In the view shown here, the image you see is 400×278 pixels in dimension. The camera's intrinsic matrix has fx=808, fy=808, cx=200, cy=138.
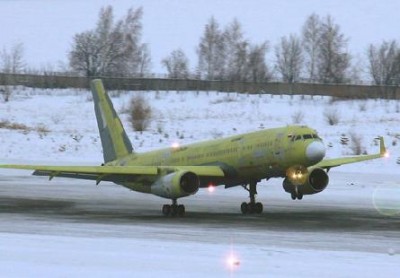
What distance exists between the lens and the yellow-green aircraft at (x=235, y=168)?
26.6 meters

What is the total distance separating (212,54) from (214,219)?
102m

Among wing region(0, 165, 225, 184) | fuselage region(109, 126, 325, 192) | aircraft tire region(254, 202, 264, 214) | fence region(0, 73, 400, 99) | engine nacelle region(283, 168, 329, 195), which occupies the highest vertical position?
fence region(0, 73, 400, 99)

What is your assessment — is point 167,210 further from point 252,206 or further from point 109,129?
point 109,129

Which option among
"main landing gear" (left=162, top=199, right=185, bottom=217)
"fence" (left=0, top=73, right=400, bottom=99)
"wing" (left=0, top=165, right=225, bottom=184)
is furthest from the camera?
"fence" (left=0, top=73, right=400, bottom=99)

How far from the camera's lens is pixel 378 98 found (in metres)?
83.9

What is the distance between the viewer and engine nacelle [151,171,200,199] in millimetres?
26344

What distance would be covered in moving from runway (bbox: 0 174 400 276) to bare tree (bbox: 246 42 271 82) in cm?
7767

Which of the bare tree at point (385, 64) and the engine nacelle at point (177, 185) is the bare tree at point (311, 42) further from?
the engine nacelle at point (177, 185)

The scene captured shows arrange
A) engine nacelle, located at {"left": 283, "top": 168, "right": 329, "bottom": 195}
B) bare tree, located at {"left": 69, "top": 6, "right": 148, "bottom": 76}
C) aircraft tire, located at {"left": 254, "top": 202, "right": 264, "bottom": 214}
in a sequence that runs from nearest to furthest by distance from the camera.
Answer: engine nacelle, located at {"left": 283, "top": 168, "right": 329, "bottom": 195} < aircraft tire, located at {"left": 254, "top": 202, "right": 264, "bottom": 214} < bare tree, located at {"left": 69, "top": 6, "right": 148, "bottom": 76}

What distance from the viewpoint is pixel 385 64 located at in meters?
122

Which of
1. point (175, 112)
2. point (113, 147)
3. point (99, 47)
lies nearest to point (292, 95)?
point (175, 112)

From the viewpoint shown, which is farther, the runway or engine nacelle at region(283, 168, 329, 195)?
engine nacelle at region(283, 168, 329, 195)

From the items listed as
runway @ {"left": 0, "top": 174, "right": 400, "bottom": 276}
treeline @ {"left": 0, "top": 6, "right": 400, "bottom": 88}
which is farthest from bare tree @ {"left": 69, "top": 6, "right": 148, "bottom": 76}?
runway @ {"left": 0, "top": 174, "right": 400, "bottom": 276}

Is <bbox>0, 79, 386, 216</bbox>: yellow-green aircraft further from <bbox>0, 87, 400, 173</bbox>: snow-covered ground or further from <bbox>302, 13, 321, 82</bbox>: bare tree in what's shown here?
<bbox>302, 13, 321, 82</bbox>: bare tree
